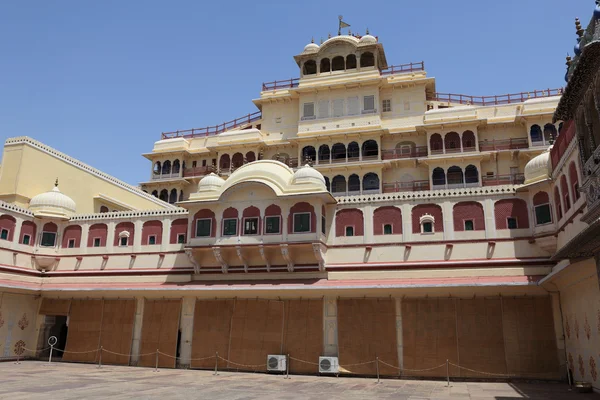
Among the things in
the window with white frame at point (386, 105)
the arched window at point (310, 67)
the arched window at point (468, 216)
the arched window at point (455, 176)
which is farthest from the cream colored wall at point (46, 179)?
the arched window at point (455, 176)

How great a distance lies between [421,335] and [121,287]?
16234mm

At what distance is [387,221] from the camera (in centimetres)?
2564

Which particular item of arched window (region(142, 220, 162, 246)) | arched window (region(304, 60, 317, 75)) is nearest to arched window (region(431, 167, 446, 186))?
arched window (region(304, 60, 317, 75))

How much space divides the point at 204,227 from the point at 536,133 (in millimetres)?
25737

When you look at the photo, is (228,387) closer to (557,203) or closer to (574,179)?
(574,179)

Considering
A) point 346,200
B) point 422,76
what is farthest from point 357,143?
point 346,200

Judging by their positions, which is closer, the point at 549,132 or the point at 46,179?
the point at 46,179

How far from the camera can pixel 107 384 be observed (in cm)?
1855

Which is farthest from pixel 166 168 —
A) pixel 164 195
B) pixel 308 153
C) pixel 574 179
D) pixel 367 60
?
pixel 574 179

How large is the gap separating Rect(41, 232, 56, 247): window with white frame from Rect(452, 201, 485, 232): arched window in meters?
24.3

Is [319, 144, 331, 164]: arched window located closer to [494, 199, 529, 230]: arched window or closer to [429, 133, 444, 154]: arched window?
[429, 133, 444, 154]: arched window

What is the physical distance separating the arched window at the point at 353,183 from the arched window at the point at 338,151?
1985mm

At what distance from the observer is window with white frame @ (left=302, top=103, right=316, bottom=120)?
4173 centimetres

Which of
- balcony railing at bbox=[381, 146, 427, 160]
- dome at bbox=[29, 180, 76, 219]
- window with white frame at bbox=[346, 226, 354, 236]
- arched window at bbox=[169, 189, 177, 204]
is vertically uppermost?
balcony railing at bbox=[381, 146, 427, 160]
